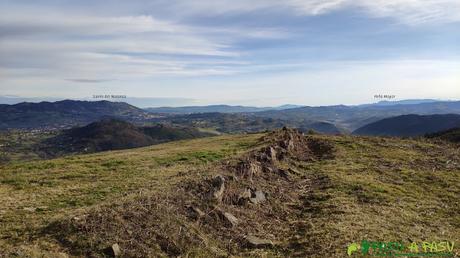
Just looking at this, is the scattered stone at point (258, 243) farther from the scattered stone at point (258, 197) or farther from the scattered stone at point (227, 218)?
the scattered stone at point (258, 197)

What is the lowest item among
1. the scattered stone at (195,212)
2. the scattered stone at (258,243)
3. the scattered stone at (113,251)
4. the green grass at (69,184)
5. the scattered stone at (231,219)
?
the scattered stone at (258,243)

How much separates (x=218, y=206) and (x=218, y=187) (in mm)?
1775

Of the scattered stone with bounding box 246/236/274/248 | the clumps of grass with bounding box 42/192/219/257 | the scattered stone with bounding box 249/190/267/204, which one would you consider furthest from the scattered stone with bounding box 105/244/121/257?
the scattered stone with bounding box 249/190/267/204

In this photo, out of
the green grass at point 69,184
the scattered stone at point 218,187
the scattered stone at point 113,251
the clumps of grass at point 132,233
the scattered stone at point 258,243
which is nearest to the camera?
the scattered stone at point 113,251

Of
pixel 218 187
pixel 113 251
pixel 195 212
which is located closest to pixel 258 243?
pixel 195 212

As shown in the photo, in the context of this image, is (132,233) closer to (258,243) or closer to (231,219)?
(231,219)

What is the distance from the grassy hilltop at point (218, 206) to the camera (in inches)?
572

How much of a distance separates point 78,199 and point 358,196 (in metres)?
17.1

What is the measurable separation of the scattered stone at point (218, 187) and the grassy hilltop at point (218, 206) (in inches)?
2.2

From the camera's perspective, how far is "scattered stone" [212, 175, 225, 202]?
19344mm

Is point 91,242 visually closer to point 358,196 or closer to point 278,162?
point 358,196

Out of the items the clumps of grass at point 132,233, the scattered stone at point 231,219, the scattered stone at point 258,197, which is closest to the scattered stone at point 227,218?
the scattered stone at point 231,219

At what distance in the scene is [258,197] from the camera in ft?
71.6

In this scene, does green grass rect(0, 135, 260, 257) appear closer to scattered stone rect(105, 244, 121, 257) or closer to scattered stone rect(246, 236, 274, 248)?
scattered stone rect(105, 244, 121, 257)
